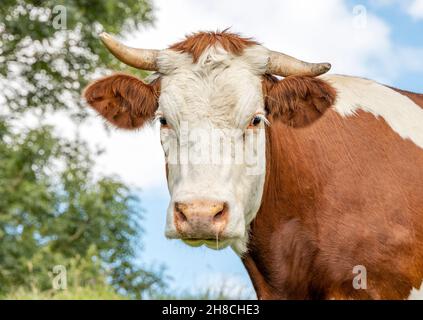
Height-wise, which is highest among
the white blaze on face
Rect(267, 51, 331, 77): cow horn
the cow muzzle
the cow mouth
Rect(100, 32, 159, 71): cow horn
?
Rect(100, 32, 159, 71): cow horn

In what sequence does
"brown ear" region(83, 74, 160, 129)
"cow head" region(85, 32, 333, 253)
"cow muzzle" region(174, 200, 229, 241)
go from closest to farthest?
"cow muzzle" region(174, 200, 229, 241), "cow head" region(85, 32, 333, 253), "brown ear" region(83, 74, 160, 129)

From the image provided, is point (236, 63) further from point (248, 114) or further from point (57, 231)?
point (57, 231)

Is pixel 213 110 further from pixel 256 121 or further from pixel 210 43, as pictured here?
pixel 210 43

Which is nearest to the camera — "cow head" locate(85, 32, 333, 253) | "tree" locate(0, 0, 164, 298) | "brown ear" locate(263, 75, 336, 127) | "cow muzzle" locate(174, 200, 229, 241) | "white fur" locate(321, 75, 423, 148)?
"cow muzzle" locate(174, 200, 229, 241)

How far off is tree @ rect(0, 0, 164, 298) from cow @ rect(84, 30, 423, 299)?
10.2m

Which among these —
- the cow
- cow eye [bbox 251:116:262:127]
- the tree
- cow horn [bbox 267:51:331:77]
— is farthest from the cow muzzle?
the tree

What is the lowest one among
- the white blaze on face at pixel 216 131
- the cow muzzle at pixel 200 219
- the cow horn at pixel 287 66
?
the cow muzzle at pixel 200 219

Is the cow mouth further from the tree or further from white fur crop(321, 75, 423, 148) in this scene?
the tree

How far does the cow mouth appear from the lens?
16.1 ft

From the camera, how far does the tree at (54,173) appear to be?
1576 cm

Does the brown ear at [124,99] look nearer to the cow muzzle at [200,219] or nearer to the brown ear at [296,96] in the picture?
the brown ear at [296,96]

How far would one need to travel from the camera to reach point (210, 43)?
216 inches

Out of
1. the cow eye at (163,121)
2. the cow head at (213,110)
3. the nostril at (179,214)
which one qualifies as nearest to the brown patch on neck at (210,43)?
the cow head at (213,110)

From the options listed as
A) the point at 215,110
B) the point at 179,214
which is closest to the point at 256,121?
the point at 215,110
